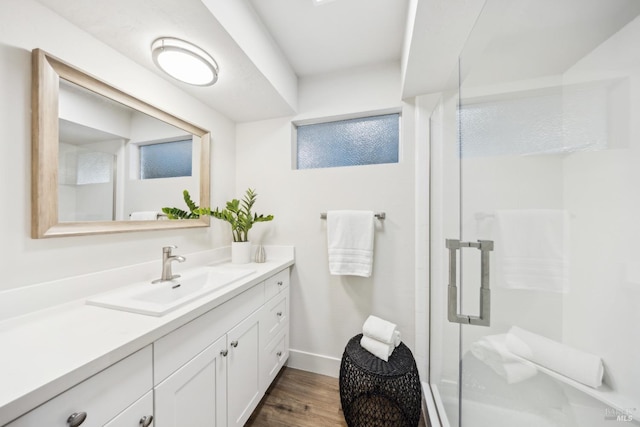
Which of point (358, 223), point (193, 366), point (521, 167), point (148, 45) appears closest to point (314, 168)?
point (358, 223)

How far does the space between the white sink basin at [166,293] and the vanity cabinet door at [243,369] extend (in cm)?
27

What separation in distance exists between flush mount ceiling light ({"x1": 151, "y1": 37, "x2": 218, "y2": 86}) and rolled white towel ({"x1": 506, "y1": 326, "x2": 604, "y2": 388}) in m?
1.81

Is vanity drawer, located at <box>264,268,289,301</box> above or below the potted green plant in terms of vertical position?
below

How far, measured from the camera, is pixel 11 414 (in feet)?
1.34

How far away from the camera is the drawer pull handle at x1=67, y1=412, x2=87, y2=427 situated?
499 mm

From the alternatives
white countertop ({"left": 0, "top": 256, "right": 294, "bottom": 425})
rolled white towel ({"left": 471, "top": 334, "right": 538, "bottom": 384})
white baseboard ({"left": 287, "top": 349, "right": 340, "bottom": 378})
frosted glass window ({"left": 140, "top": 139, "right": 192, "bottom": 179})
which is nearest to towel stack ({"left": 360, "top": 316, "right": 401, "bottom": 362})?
rolled white towel ({"left": 471, "top": 334, "right": 538, "bottom": 384})

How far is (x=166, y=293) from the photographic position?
3.70 ft

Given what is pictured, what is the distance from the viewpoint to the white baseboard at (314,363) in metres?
1.63

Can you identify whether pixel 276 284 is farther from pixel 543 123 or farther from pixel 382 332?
pixel 543 123

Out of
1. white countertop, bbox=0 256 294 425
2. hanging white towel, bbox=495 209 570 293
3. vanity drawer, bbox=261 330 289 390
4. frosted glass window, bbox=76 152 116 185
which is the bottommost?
vanity drawer, bbox=261 330 289 390

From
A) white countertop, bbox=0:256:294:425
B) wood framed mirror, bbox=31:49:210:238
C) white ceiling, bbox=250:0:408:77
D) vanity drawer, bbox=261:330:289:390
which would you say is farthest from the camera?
vanity drawer, bbox=261:330:289:390

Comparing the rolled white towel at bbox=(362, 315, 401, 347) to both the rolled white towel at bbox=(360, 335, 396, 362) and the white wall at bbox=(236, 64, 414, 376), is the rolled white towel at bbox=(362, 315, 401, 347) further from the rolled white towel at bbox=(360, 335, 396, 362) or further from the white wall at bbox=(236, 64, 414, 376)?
the white wall at bbox=(236, 64, 414, 376)

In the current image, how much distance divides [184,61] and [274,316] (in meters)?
1.56

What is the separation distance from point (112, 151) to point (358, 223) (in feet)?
4.67
